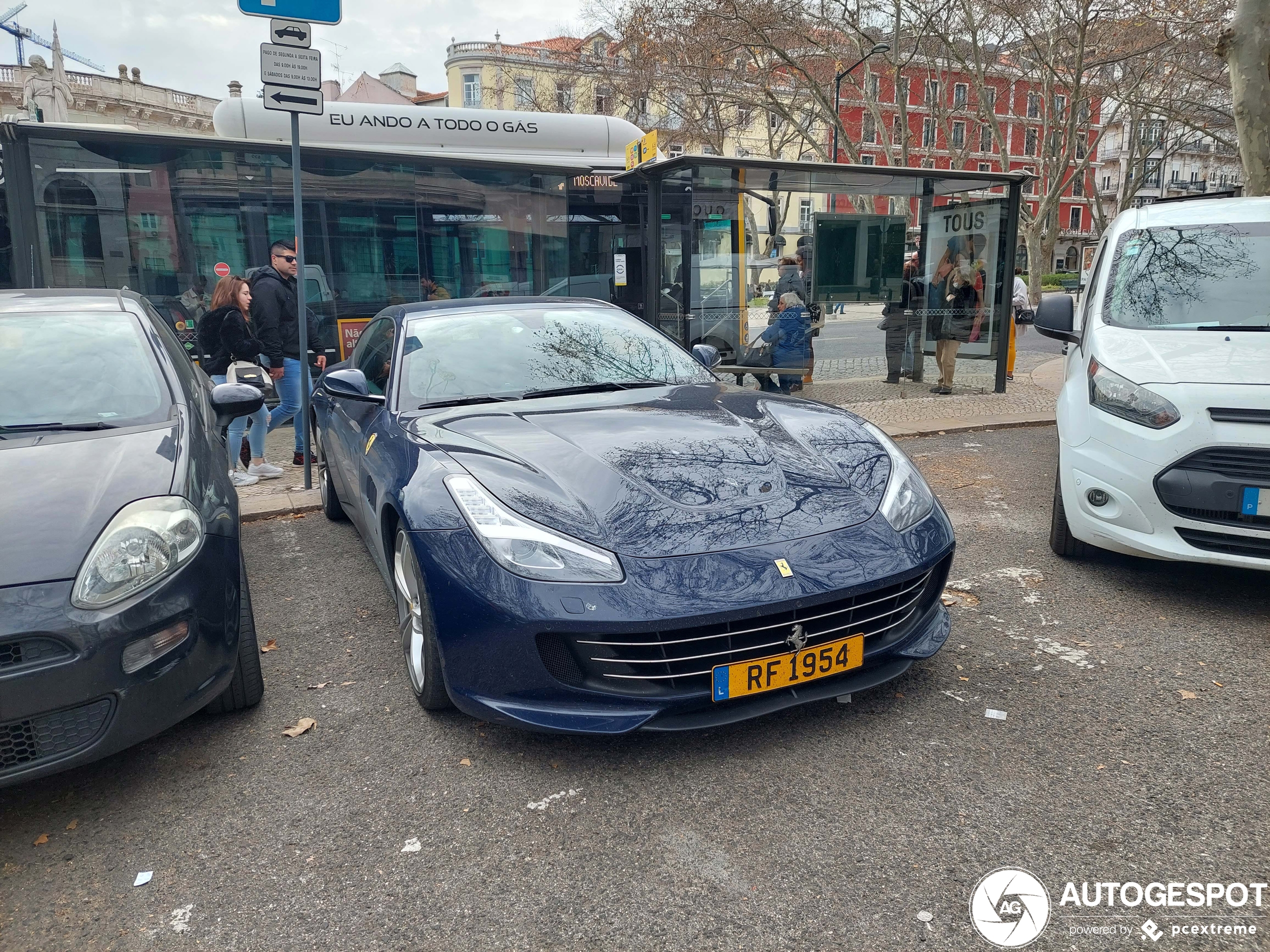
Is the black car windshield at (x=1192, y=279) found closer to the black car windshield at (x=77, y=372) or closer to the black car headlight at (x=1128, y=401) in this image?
the black car headlight at (x=1128, y=401)

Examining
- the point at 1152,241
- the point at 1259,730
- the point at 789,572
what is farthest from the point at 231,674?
the point at 1152,241

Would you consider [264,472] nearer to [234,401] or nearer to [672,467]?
[234,401]

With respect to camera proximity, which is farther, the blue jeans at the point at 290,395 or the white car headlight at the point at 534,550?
the blue jeans at the point at 290,395

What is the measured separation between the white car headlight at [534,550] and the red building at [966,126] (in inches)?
357

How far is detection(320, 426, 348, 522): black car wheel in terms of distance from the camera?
19.2 feet

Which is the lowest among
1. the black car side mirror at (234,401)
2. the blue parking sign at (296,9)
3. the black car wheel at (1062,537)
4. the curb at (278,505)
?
the curb at (278,505)

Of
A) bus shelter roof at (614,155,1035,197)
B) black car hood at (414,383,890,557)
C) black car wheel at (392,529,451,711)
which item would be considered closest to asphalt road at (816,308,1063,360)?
bus shelter roof at (614,155,1035,197)

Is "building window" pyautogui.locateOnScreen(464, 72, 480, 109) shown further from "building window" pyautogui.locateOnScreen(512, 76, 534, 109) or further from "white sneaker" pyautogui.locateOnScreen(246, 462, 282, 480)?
"white sneaker" pyautogui.locateOnScreen(246, 462, 282, 480)

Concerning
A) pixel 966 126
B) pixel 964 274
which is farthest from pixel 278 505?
pixel 966 126

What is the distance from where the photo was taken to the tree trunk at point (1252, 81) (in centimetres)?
1018

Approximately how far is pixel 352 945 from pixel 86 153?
8.94 m

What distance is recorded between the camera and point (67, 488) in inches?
108

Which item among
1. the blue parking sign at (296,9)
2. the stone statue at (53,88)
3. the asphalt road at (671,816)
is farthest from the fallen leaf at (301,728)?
the stone statue at (53,88)

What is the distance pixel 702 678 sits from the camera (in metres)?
2.73
